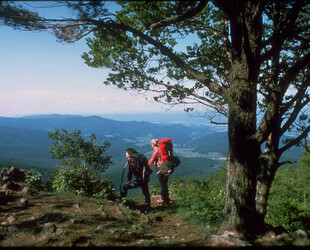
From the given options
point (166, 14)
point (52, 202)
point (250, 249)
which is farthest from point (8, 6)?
point (250, 249)

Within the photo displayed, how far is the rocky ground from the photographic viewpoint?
3.16m

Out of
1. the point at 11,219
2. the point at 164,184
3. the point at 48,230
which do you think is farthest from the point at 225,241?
the point at 11,219

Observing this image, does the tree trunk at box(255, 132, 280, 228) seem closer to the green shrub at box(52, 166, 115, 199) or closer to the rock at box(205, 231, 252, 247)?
the rock at box(205, 231, 252, 247)

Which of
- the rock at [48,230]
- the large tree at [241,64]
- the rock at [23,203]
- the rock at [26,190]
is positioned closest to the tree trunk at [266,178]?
the large tree at [241,64]

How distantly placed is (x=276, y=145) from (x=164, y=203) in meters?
4.44

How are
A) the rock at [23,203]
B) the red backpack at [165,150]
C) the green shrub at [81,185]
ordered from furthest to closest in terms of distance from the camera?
the green shrub at [81,185] < the red backpack at [165,150] < the rock at [23,203]

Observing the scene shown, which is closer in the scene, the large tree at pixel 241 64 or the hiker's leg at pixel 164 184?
the large tree at pixel 241 64

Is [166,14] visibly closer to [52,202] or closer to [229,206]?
[229,206]

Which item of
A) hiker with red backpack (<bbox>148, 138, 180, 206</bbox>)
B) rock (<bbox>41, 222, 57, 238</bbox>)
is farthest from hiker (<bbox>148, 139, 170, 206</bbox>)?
rock (<bbox>41, 222, 57, 238</bbox>)

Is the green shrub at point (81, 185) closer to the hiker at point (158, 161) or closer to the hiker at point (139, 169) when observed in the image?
the hiker at point (139, 169)

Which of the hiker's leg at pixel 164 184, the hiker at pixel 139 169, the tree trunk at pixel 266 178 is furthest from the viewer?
the hiker's leg at pixel 164 184

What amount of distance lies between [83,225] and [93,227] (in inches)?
9.8

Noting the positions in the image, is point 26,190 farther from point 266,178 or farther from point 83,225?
point 266,178

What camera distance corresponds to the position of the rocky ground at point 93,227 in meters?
3.16
